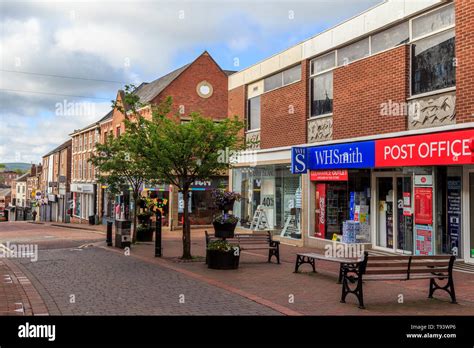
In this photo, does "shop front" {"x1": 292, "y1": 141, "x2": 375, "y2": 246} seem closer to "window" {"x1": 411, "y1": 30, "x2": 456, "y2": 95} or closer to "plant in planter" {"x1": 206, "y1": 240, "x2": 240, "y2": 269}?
"window" {"x1": 411, "y1": 30, "x2": 456, "y2": 95}

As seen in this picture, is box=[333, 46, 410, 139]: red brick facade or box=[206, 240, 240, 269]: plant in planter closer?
box=[206, 240, 240, 269]: plant in planter

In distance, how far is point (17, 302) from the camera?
25.5ft

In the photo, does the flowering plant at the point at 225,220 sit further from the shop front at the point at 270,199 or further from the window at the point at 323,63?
the window at the point at 323,63

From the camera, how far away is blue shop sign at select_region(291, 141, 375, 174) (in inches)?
544

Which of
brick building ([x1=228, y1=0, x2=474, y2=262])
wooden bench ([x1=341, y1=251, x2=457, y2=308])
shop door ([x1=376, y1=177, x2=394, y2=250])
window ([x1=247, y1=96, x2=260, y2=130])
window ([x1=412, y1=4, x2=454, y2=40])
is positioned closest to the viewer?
wooden bench ([x1=341, y1=251, x2=457, y2=308])

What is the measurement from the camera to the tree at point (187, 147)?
40.4 feet

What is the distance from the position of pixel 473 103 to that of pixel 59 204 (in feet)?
167

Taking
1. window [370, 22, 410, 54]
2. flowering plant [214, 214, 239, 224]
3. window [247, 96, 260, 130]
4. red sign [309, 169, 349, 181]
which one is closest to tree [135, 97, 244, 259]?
flowering plant [214, 214, 239, 224]

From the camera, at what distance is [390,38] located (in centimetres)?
1356

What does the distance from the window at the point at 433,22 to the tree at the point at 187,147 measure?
5264 millimetres

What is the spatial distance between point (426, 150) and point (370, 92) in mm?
2989

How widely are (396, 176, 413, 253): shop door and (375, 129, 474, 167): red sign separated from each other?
75cm
